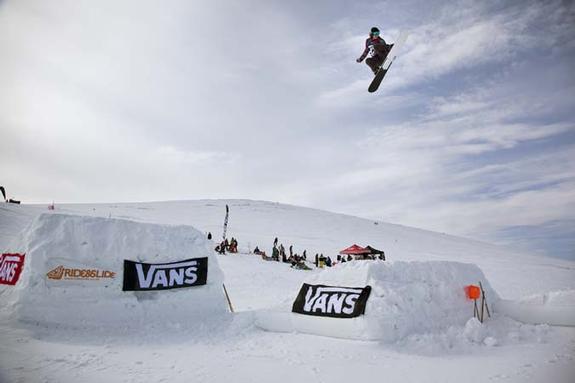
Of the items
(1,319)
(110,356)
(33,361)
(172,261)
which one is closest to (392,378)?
(110,356)

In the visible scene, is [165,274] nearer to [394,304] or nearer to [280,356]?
[280,356]

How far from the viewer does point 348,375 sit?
18.1ft

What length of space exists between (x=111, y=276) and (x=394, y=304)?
6.75m

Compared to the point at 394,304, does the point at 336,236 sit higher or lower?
higher

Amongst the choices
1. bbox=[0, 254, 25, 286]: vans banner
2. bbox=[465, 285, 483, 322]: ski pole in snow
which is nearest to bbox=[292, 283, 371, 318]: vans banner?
bbox=[465, 285, 483, 322]: ski pole in snow

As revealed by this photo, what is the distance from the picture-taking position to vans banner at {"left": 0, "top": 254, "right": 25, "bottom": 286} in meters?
7.96

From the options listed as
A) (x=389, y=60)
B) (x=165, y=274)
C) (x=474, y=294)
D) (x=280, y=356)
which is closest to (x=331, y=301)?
(x=280, y=356)

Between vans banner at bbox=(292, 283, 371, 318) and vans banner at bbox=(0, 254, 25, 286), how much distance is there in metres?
6.54

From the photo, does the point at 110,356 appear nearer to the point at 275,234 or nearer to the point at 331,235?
the point at 275,234

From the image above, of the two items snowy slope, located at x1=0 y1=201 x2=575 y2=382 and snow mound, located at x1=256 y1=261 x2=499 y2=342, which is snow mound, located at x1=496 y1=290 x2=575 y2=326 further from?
snow mound, located at x1=256 y1=261 x2=499 y2=342

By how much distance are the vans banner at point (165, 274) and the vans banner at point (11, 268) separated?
7.44 feet

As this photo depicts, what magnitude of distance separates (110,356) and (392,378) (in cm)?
483

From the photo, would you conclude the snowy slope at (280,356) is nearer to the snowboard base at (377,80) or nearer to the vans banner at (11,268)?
the vans banner at (11,268)

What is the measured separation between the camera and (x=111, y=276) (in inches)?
332
